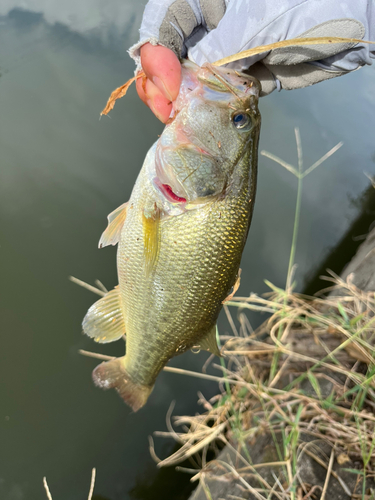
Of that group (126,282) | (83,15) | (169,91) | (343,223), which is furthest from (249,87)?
(83,15)

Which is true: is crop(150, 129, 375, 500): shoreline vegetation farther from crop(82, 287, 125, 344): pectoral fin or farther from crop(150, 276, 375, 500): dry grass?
crop(82, 287, 125, 344): pectoral fin

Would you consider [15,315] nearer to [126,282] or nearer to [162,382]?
[162,382]

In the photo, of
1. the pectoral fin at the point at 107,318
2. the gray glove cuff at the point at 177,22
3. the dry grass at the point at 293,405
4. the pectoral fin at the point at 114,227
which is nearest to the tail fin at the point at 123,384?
the pectoral fin at the point at 107,318

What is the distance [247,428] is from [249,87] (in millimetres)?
2369

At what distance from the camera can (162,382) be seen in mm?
2789

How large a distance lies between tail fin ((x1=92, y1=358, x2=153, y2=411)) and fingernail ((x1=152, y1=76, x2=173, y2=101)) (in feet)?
4.32

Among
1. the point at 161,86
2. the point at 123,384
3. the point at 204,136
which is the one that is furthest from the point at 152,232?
the point at 123,384

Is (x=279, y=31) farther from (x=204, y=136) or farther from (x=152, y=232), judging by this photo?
(x=152, y=232)

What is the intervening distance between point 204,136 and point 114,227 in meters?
0.60

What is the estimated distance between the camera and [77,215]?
2.96m

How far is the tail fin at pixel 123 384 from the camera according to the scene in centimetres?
157

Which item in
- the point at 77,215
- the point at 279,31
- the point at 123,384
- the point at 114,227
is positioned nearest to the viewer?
the point at 279,31

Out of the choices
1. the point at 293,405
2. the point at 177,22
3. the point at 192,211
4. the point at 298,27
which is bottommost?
the point at 293,405

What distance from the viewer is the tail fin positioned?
157 cm
